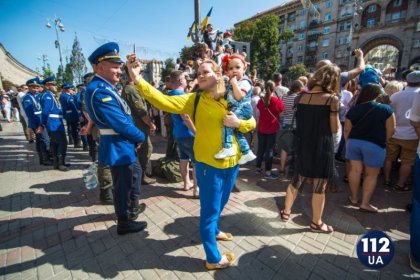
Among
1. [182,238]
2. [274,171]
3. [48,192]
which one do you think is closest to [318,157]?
[182,238]

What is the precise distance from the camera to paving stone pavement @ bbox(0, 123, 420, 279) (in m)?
2.35

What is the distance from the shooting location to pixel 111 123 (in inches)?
98.2

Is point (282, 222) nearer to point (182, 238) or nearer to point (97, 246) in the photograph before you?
point (182, 238)

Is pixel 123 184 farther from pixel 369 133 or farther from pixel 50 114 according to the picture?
pixel 50 114

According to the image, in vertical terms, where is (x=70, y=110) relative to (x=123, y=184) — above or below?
above

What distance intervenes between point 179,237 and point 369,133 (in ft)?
10.4

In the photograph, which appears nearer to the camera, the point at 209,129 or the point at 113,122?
the point at 209,129

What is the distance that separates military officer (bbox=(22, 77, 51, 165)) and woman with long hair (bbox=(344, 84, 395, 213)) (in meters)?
7.13

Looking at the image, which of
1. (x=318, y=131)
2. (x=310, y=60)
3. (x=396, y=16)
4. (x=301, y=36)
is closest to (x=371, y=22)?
(x=396, y=16)

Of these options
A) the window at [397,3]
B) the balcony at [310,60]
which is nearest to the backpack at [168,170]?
the window at [397,3]

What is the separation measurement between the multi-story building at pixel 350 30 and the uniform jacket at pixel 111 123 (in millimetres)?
29432

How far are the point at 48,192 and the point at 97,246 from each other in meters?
2.49

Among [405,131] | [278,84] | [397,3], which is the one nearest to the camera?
[405,131]

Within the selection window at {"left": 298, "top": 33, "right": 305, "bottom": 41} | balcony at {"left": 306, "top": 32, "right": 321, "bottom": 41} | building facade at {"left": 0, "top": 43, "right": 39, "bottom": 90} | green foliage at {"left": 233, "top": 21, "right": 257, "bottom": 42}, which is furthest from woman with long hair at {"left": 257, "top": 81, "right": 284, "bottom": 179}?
window at {"left": 298, "top": 33, "right": 305, "bottom": 41}
